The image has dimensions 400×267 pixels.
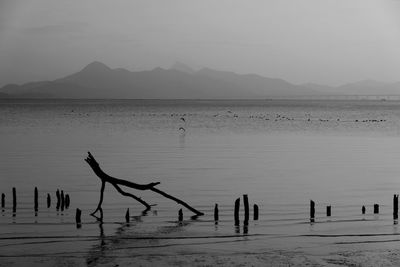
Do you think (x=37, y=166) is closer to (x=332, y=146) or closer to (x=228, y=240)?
(x=228, y=240)

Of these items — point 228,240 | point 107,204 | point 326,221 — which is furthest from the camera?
point 107,204

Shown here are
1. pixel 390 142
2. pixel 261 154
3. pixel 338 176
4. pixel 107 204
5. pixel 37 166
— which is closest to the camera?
pixel 107 204

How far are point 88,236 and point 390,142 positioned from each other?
56974 millimetres

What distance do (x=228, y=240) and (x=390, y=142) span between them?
55418mm

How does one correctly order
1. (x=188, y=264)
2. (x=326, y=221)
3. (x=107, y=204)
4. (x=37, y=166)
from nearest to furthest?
(x=188, y=264)
(x=326, y=221)
(x=107, y=204)
(x=37, y=166)

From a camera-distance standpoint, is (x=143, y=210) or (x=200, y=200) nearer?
(x=143, y=210)

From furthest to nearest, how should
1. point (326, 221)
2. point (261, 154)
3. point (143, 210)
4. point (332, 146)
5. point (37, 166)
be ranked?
point (332, 146) < point (261, 154) < point (37, 166) < point (143, 210) < point (326, 221)

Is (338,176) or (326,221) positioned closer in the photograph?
(326,221)

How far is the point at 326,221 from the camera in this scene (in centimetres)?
2492

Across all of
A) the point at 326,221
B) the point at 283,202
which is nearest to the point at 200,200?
the point at 283,202

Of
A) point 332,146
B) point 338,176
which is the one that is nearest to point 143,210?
point 338,176

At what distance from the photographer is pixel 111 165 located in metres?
46.0

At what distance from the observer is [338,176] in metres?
41.0

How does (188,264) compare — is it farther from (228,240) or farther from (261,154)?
(261,154)
